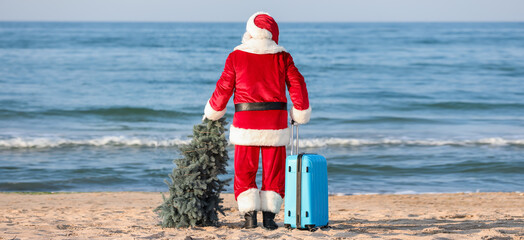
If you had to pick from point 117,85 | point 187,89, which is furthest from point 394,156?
point 117,85

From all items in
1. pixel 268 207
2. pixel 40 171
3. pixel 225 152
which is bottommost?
pixel 40 171

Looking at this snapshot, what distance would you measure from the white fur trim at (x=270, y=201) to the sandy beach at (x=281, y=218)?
0.19m

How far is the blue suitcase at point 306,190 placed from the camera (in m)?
4.78

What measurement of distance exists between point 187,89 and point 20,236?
59.7 ft

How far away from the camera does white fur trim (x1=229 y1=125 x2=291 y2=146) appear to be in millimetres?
4895

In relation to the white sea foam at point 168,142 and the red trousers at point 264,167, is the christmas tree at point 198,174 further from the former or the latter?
the white sea foam at point 168,142

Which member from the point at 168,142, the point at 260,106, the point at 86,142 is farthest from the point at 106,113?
the point at 260,106

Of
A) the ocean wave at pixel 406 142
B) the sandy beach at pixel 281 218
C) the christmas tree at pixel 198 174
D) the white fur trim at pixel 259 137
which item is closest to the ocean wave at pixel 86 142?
the ocean wave at pixel 406 142

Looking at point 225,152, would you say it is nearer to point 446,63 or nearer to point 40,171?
point 40,171

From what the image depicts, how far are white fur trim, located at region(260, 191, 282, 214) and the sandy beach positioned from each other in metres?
0.19

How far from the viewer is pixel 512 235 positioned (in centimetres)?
484

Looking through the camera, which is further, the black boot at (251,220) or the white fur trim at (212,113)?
the black boot at (251,220)

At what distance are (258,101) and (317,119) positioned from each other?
11431mm

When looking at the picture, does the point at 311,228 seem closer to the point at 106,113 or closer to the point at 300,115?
the point at 300,115
